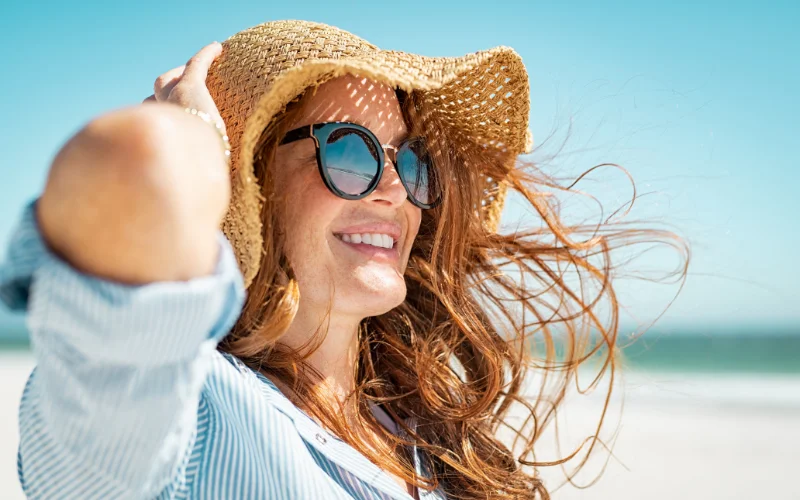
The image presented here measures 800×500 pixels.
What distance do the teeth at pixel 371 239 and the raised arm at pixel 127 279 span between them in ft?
3.29

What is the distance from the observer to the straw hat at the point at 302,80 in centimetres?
159

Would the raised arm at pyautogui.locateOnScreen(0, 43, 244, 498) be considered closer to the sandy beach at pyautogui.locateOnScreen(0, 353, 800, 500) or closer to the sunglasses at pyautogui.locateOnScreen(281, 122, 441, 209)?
the sunglasses at pyautogui.locateOnScreen(281, 122, 441, 209)

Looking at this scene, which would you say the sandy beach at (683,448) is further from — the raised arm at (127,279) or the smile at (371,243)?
the raised arm at (127,279)

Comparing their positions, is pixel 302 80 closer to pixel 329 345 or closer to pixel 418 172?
pixel 418 172

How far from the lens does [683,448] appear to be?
7.13 m

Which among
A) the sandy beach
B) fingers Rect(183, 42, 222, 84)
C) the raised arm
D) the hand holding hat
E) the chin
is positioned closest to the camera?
the raised arm

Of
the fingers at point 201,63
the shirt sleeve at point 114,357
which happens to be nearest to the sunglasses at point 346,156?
the fingers at point 201,63

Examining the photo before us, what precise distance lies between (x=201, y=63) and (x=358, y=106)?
1.40 ft

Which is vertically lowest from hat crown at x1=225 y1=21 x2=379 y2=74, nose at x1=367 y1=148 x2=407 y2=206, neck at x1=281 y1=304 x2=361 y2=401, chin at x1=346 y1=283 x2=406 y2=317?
neck at x1=281 y1=304 x2=361 y2=401

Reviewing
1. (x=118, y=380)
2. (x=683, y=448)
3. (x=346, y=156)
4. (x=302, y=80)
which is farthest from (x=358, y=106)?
(x=683, y=448)

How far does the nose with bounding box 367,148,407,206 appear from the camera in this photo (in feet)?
6.33

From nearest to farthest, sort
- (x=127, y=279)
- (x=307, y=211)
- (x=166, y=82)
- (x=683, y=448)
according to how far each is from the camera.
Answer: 1. (x=127, y=279)
2. (x=166, y=82)
3. (x=307, y=211)
4. (x=683, y=448)

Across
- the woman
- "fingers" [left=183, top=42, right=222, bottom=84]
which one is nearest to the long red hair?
the woman

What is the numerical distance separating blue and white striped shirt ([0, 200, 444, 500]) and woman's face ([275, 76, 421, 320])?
0.61m
